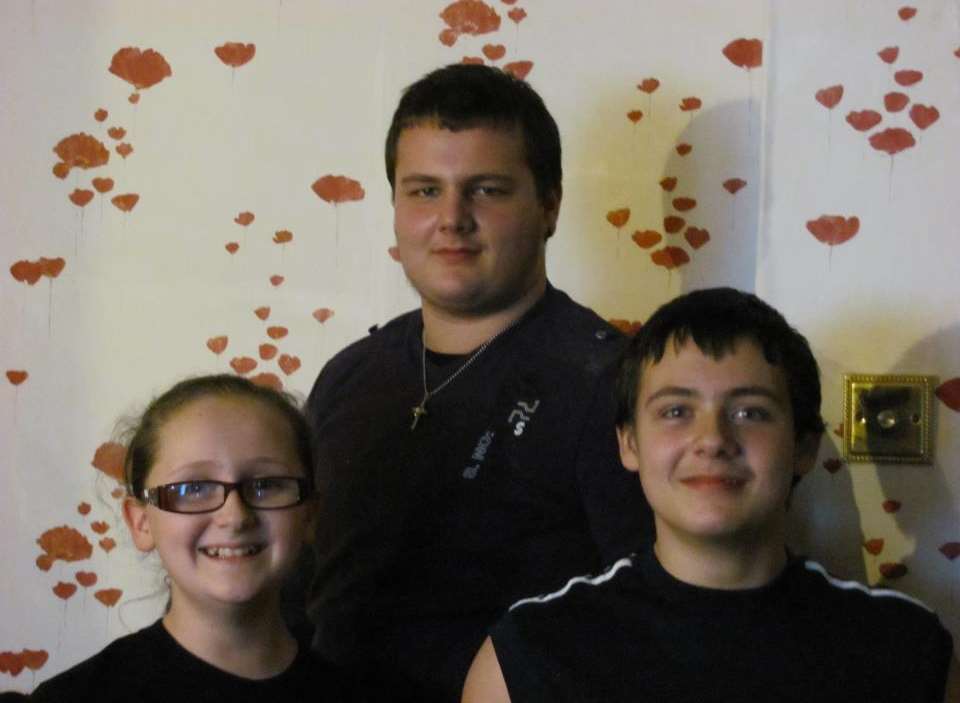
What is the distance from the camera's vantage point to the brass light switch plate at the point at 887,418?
56.2 inches

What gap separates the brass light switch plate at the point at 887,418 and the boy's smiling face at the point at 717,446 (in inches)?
12.7

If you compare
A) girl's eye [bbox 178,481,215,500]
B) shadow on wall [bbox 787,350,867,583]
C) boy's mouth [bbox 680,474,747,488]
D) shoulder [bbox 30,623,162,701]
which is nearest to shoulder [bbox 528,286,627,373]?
boy's mouth [bbox 680,474,747,488]

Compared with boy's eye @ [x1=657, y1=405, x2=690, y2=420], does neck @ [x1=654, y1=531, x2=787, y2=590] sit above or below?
below

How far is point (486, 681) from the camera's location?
3.68 feet

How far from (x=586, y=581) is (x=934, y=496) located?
547mm

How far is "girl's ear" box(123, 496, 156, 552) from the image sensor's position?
1109mm

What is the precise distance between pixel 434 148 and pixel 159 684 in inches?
26.1

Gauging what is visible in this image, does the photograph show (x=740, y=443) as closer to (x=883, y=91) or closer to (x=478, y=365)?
(x=478, y=365)

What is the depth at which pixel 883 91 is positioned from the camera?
1454 millimetres

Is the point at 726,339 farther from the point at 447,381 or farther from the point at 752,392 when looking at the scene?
the point at 447,381

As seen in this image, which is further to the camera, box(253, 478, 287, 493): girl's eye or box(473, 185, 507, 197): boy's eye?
box(473, 185, 507, 197): boy's eye

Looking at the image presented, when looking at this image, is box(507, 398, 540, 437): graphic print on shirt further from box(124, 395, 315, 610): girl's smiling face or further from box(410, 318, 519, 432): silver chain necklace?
box(124, 395, 315, 610): girl's smiling face

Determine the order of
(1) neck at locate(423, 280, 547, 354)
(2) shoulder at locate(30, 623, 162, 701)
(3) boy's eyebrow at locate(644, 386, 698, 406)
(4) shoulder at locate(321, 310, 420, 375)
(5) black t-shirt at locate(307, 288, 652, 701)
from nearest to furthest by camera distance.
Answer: (2) shoulder at locate(30, 623, 162, 701)
(3) boy's eyebrow at locate(644, 386, 698, 406)
(5) black t-shirt at locate(307, 288, 652, 701)
(1) neck at locate(423, 280, 547, 354)
(4) shoulder at locate(321, 310, 420, 375)

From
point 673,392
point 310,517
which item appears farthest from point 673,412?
point 310,517
